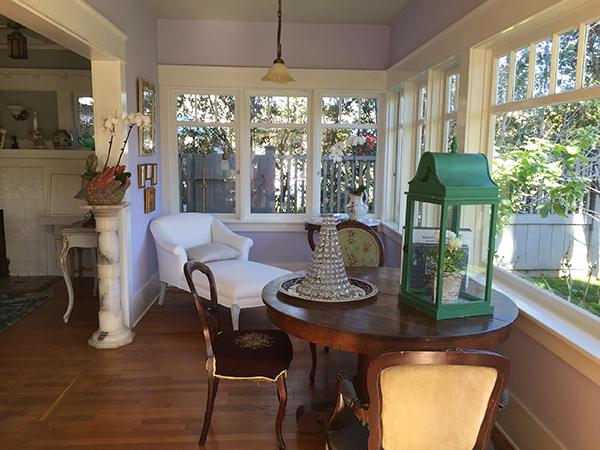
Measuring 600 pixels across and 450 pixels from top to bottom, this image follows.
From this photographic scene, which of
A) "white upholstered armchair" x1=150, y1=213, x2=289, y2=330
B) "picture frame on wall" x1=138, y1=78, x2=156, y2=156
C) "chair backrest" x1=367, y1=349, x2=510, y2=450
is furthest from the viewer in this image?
"picture frame on wall" x1=138, y1=78, x2=156, y2=156

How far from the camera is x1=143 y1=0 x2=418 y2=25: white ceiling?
4320mm

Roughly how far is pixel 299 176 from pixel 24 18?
10.8 feet

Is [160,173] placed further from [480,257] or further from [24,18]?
[480,257]

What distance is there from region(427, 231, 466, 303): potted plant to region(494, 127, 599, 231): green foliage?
2.10 ft

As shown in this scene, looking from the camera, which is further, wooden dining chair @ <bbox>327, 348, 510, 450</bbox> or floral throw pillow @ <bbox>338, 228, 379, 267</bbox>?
floral throw pillow @ <bbox>338, 228, 379, 267</bbox>

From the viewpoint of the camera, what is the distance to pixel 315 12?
4.61 meters

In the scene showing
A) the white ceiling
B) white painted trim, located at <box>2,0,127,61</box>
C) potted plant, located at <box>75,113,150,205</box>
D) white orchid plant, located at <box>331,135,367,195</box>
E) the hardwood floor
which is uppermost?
the white ceiling

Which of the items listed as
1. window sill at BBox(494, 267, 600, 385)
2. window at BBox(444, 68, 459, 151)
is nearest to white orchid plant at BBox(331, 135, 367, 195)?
window at BBox(444, 68, 459, 151)

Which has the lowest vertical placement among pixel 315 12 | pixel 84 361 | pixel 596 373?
pixel 84 361

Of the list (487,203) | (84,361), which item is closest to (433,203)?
(487,203)

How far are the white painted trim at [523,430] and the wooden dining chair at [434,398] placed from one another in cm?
94

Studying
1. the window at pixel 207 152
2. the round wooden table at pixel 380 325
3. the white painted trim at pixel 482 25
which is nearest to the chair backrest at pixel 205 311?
the round wooden table at pixel 380 325

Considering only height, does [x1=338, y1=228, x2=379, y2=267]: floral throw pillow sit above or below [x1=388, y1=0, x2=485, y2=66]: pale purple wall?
below

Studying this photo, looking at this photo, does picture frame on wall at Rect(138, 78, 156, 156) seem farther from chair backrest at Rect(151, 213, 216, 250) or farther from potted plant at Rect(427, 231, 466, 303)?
potted plant at Rect(427, 231, 466, 303)
